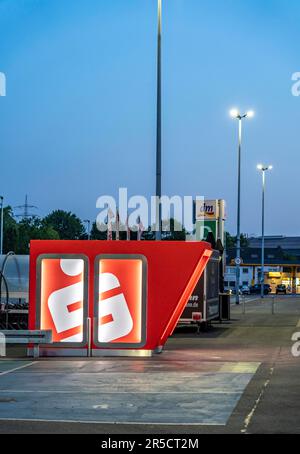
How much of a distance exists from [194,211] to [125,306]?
22509mm

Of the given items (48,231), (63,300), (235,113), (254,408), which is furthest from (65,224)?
(254,408)

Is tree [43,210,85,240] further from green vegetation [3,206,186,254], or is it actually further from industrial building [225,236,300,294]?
industrial building [225,236,300,294]

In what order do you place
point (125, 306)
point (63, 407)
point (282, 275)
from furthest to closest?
point (282, 275) < point (125, 306) < point (63, 407)

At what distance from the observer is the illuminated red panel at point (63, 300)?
62.5 feet

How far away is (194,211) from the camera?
135ft

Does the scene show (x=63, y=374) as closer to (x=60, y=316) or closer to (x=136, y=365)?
(x=136, y=365)

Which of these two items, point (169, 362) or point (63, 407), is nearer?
point (63, 407)

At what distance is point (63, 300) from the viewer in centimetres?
1911

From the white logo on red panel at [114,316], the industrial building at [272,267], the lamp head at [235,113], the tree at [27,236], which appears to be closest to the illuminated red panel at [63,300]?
the white logo on red panel at [114,316]

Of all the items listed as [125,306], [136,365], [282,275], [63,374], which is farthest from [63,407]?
[282,275]

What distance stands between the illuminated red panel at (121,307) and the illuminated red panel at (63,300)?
0.51 m

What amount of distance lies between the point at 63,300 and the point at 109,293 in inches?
43.2

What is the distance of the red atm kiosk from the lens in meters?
19.0

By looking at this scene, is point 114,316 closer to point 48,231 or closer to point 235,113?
point 235,113
